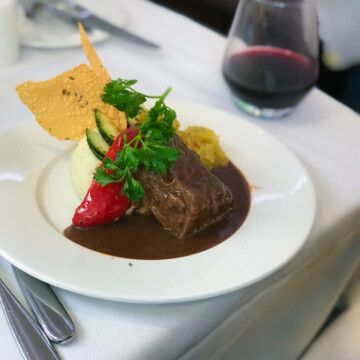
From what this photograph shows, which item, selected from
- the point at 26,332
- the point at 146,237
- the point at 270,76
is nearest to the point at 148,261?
the point at 146,237

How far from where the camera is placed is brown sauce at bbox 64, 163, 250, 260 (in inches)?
32.7

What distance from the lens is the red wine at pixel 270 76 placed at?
1253 mm

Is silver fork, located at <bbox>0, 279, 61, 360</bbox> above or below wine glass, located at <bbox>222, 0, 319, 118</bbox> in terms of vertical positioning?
below

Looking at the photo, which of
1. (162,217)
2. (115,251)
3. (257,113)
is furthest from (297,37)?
(115,251)

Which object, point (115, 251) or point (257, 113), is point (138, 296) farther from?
point (257, 113)

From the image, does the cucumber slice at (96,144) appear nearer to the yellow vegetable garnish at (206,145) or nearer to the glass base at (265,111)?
the yellow vegetable garnish at (206,145)

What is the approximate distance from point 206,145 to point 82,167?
10.5 inches

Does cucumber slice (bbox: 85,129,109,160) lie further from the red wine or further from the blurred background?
the blurred background

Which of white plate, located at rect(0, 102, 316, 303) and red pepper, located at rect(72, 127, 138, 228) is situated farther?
red pepper, located at rect(72, 127, 138, 228)

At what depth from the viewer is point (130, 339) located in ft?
2.36

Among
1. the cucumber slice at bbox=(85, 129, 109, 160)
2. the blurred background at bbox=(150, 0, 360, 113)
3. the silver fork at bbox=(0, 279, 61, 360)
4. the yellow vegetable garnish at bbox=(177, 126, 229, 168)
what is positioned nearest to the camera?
the silver fork at bbox=(0, 279, 61, 360)

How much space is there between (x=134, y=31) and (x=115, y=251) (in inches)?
40.3

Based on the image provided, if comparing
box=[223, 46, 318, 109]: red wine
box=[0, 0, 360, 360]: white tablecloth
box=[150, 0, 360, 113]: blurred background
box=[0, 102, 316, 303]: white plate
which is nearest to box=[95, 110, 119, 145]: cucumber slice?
box=[0, 102, 316, 303]: white plate

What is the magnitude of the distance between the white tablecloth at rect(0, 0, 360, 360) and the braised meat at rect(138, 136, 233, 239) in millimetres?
146
